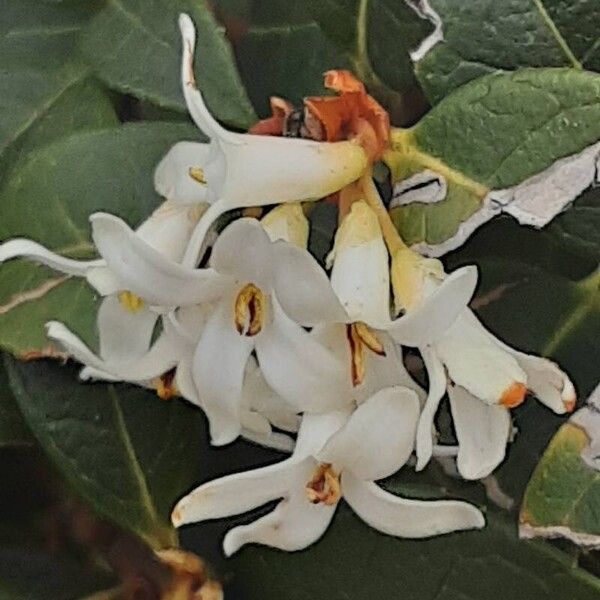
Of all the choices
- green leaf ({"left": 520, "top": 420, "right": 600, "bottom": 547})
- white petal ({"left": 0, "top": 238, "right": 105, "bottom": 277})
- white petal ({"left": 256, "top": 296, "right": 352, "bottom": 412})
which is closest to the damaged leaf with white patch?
green leaf ({"left": 520, "top": 420, "right": 600, "bottom": 547})

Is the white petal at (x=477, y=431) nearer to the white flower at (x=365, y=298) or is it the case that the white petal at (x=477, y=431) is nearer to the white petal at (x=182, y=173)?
the white flower at (x=365, y=298)

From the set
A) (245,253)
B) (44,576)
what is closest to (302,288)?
(245,253)

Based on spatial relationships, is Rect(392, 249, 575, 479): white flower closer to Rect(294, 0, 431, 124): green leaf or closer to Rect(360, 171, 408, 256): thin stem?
Rect(360, 171, 408, 256): thin stem

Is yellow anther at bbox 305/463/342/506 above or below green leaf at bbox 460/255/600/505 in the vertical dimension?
above

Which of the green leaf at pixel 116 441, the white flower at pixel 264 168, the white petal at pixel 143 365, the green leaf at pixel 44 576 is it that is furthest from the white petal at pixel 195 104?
the green leaf at pixel 44 576

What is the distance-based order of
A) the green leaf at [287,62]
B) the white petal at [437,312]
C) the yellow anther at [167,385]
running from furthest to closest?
the green leaf at [287,62] → the yellow anther at [167,385] → the white petal at [437,312]

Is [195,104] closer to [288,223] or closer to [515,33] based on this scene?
[288,223]

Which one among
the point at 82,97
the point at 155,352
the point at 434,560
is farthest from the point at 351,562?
the point at 82,97
